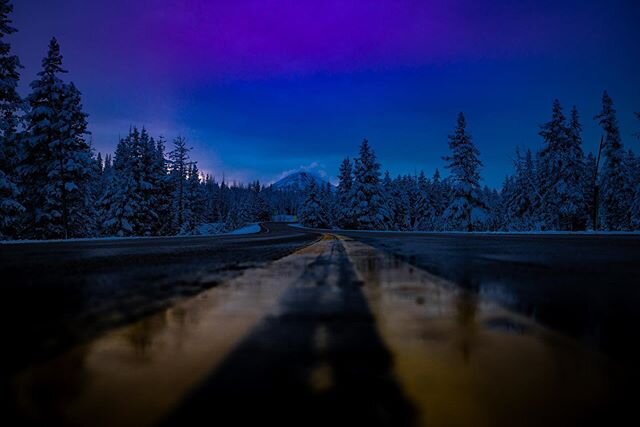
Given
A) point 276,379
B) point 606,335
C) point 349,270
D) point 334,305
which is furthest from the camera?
point 349,270

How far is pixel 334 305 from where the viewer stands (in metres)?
3.57

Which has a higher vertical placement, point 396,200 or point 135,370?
point 396,200

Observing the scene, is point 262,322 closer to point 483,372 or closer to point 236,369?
point 236,369

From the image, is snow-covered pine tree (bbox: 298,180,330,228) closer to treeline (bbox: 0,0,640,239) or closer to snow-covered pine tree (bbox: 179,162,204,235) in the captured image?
treeline (bbox: 0,0,640,239)

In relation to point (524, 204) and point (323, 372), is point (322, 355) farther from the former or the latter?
point (524, 204)

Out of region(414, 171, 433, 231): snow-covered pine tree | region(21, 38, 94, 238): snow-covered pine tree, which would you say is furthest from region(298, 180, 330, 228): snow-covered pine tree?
region(21, 38, 94, 238): snow-covered pine tree

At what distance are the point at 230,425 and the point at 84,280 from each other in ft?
16.5

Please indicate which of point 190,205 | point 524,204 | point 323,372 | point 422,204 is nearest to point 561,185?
point 524,204

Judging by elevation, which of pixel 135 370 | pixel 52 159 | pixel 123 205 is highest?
pixel 52 159

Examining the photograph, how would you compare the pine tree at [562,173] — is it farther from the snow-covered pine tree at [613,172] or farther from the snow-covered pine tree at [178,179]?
the snow-covered pine tree at [178,179]

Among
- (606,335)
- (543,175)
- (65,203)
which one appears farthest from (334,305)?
(543,175)

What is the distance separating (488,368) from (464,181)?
4180 centimetres

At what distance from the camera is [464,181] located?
40.6 metres

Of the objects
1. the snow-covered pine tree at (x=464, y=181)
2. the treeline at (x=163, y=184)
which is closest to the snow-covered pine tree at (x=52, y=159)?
the treeline at (x=163, y=184)
